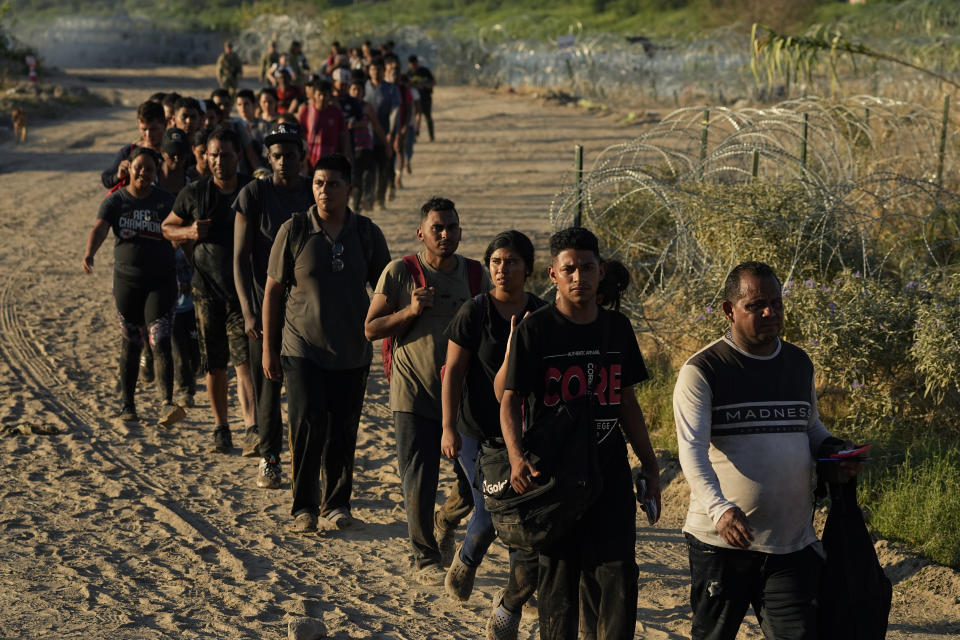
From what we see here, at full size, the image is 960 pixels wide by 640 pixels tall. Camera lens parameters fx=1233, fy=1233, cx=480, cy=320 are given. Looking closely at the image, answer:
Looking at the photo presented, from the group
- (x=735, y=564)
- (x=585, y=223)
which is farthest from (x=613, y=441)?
(x=585, y=223)

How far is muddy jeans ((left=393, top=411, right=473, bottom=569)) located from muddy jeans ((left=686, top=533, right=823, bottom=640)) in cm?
181

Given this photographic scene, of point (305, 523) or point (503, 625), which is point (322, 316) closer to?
point (305, 523)

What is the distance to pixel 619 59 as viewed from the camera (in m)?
30.8

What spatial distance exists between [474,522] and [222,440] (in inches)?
113

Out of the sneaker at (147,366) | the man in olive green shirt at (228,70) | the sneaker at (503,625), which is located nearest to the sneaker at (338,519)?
the sneaker at (503,625)

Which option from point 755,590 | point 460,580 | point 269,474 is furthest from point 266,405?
point 755,590

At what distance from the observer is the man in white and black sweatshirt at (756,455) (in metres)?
4.04

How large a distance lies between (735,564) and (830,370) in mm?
3748

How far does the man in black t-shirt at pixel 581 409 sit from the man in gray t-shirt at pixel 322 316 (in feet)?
6.37

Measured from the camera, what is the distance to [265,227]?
22.7ft

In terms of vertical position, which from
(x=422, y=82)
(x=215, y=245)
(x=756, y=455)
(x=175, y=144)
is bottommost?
(x=756, y=455)

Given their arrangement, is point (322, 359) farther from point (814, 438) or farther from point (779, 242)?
point (779, 242)

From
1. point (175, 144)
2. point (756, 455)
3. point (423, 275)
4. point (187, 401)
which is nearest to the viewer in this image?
point (756, 455)

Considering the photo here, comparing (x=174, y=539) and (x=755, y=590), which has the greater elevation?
(x=755, y=590)
